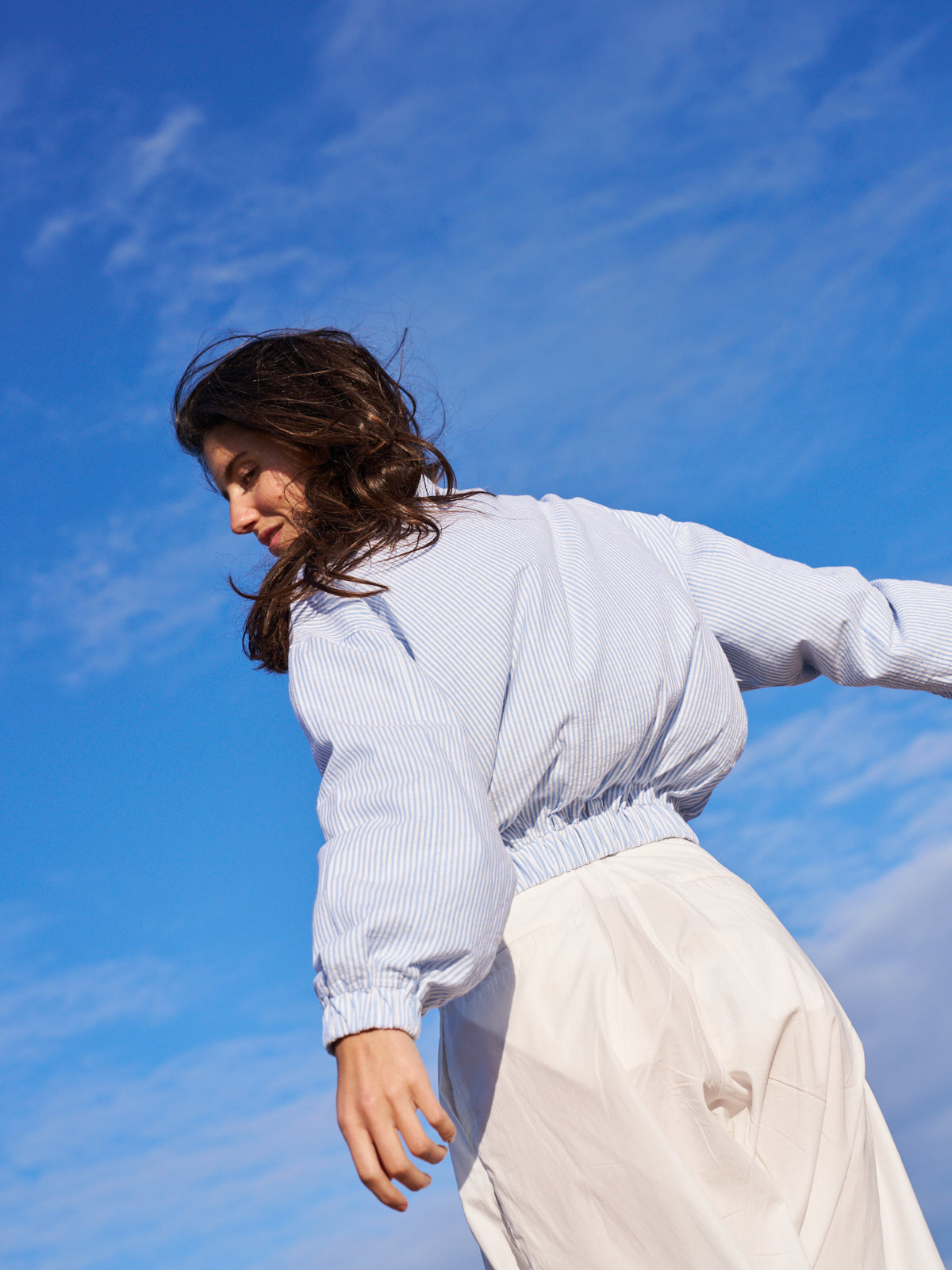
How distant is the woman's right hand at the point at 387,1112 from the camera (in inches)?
67.3

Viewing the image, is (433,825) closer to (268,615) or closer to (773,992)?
(773,992)

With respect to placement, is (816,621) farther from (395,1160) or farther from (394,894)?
(395,1160)

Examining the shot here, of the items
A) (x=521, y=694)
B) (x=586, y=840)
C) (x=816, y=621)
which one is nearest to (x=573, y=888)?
(x=586, y=840)

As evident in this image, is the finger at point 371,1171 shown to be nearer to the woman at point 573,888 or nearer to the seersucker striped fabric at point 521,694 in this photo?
the woman at point 573,888

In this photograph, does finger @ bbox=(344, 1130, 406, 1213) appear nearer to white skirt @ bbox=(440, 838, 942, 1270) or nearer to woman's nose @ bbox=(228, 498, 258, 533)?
white skirt @ bbox=(440, 838, 942, 1270)

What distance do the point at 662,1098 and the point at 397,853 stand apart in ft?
2.14

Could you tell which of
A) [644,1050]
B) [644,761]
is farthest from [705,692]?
[644,1050]

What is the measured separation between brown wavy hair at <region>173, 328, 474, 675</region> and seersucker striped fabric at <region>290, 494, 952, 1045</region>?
123mm

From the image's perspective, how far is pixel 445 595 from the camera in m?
2.38

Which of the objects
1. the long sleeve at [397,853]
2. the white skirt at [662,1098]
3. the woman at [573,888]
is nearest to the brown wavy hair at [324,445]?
the woman at [573,888]

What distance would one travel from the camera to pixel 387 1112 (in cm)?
172

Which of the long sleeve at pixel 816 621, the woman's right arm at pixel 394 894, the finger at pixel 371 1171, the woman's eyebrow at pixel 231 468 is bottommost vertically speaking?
the finger at pixel 371 1171

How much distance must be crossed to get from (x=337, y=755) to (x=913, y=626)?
1464 mm

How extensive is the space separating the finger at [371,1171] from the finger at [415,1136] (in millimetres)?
54
